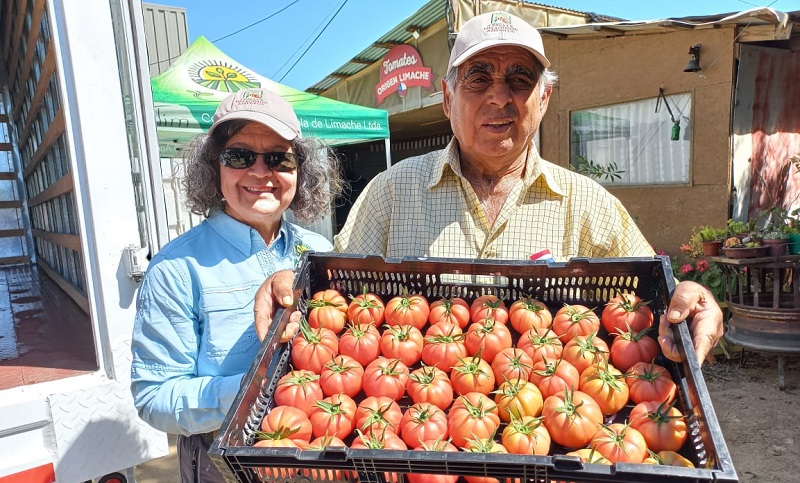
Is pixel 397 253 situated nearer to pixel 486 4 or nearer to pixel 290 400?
pixel 290 400

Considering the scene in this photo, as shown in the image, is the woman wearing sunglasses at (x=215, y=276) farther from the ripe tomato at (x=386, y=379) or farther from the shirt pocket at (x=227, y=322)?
the ripe tomato at (x=386, y=379)

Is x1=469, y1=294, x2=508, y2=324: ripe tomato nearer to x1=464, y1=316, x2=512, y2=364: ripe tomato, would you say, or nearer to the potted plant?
x1=464, y1=316, x2=512, y2=364: ripe tomato

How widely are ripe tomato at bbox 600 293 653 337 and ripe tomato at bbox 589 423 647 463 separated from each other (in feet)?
1.29

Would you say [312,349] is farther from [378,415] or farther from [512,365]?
[512,365]

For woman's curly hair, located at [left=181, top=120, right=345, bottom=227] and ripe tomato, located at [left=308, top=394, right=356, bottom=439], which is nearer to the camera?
ripe tomato, located at [left=308, top=394, right=356, bottom=439]

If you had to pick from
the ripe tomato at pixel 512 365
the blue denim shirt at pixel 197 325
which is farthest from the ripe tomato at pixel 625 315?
the blue denim shirt at pixel 197 325

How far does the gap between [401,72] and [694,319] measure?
7.83m

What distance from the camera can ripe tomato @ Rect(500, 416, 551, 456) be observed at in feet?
3.51

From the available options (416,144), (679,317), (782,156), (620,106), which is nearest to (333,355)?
(679,317)

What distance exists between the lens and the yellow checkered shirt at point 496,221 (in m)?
1.93

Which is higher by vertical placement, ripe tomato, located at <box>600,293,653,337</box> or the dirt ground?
ripe tomato, located at <box>600,293,653,337</box>

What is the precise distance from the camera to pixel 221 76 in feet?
19.7

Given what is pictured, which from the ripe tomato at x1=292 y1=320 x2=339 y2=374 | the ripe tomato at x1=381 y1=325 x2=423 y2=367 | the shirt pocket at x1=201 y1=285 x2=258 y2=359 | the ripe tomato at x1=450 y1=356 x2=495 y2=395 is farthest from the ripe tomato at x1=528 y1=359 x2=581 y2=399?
Answer: the shirt pocket at x1=201 y1=285 x2=258 y2=359

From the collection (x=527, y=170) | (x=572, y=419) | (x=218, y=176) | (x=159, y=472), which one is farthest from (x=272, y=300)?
(x=159, y=472)
